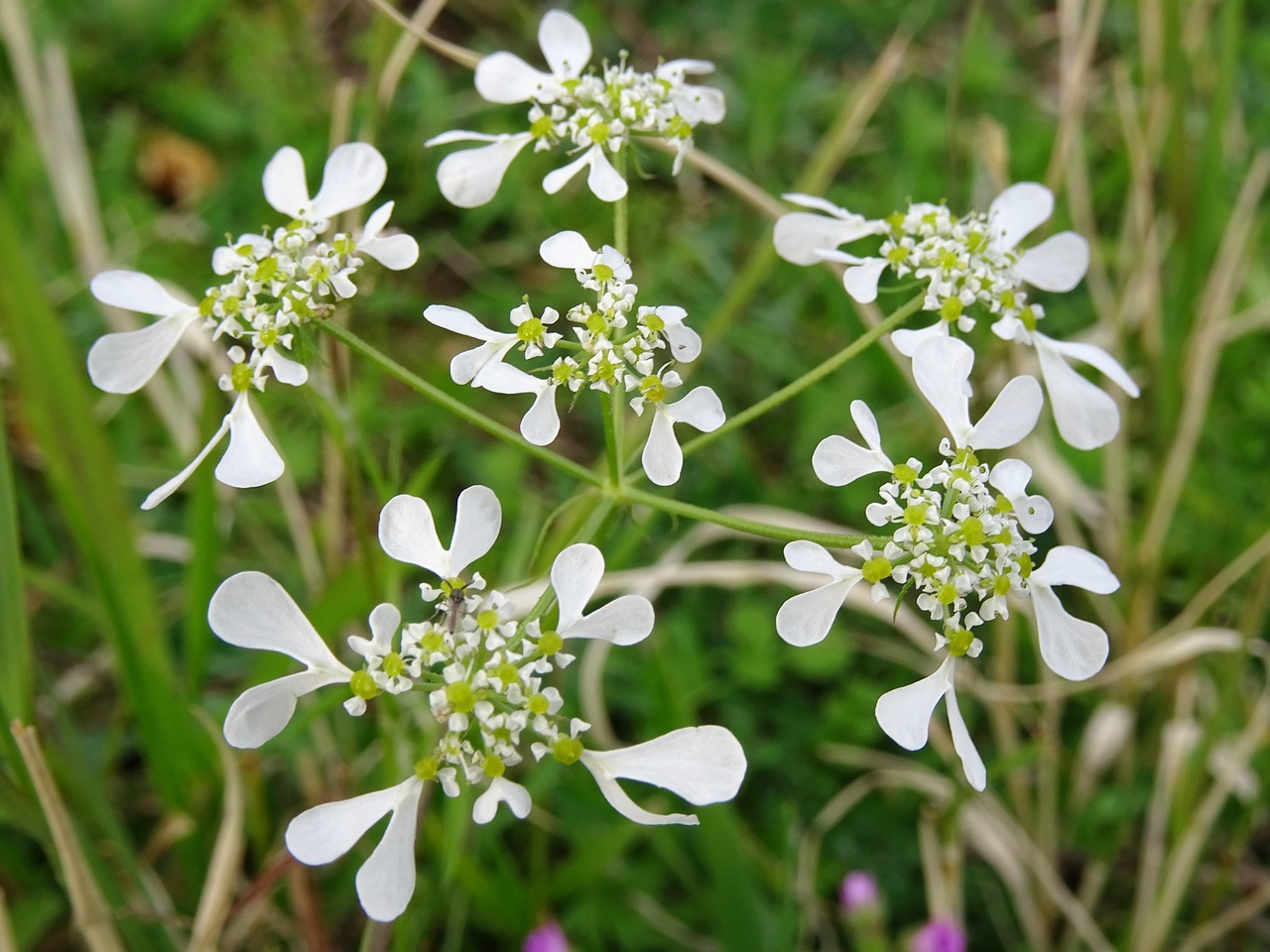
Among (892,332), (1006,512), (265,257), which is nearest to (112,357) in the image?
(265,257)

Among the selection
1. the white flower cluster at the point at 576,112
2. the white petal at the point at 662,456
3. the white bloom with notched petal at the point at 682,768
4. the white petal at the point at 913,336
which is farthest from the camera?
the white flower cluster at the point at 576,112

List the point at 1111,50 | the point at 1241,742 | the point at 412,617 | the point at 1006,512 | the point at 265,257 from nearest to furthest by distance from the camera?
the point at 1006,512, the point at 265,257, the point at 1241,742, the point at 412,617, the point at 1111,50

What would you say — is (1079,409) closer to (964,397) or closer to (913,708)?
(964,397)

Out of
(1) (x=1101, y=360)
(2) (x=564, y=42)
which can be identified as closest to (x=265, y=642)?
(2) (x=564, y=42)

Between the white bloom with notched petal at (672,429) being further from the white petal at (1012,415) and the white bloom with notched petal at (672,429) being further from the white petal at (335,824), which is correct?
the white petal at (335,824)

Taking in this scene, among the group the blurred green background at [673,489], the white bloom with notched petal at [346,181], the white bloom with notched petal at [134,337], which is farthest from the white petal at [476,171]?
the white bloom with notched petal at [134,337]

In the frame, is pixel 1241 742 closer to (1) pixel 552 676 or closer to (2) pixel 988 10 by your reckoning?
(1) pixel 552 676

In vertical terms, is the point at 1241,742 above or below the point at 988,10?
below

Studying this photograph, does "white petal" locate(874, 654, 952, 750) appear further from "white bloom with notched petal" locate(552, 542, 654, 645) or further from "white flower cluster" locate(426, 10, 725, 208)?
"white flower cluster" locate(426, 10, 725, 208)

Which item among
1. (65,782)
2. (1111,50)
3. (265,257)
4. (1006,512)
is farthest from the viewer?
(1111,50)
